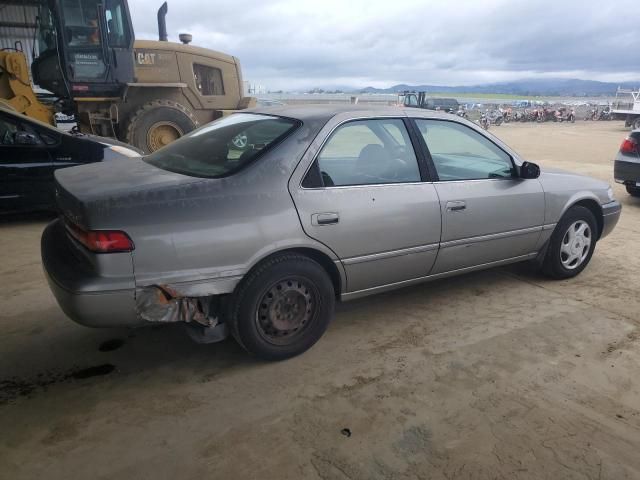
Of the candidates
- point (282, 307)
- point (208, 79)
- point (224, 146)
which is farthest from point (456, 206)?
point (208, 79)

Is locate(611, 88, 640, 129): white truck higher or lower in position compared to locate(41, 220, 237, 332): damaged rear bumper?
higher

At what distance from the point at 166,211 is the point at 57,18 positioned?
25.3 ft

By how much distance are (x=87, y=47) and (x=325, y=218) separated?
783cm

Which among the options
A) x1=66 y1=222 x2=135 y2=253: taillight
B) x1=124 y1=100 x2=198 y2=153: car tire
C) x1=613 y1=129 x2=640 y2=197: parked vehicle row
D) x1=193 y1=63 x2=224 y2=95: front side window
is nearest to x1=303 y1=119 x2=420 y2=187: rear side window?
x1=66 y1=222 x2=135 y2=253: taillight

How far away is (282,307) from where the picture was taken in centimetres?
299

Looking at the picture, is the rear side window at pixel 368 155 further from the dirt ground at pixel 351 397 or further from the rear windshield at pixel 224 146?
the dirt ground at pixel 351 397

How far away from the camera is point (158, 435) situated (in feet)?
7.79

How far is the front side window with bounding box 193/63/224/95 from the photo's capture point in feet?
35.2

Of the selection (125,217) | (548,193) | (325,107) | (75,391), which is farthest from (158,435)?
(548,193)

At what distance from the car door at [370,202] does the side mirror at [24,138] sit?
4593mm

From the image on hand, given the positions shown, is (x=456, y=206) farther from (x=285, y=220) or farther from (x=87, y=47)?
(x=87, y=47)

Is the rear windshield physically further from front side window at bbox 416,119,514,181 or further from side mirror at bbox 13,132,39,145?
side mirror at bbox 13,132,39,145

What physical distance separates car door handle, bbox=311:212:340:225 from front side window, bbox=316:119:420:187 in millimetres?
200

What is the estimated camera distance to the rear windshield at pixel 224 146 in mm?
2959
